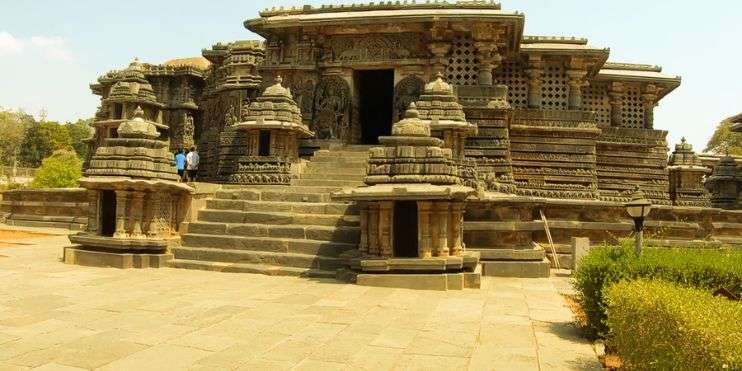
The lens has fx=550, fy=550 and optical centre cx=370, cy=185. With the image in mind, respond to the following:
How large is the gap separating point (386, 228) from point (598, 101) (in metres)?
14.8

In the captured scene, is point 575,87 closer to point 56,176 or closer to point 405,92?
point 405,92

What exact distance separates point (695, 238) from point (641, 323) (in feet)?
35.8

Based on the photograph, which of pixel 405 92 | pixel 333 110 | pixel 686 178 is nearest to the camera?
pixel 405 92

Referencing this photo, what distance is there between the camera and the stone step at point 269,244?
404 inches

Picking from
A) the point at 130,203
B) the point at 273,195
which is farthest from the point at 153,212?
the point at 273,195

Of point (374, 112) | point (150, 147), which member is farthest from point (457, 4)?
point (150, 147)

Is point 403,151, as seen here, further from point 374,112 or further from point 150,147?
point 374,112

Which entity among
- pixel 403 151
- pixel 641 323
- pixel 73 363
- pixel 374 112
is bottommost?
pixel 73 363

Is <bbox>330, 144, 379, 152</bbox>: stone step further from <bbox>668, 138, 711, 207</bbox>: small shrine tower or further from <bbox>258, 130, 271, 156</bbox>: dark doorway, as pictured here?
<bbox>668, 138, 711, 207</bbox>: small shrine tower

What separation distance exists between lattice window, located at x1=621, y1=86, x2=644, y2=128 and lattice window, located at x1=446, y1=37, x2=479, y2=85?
25.5 feet

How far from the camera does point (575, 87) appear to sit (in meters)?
18.6

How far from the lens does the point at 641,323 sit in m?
3.98

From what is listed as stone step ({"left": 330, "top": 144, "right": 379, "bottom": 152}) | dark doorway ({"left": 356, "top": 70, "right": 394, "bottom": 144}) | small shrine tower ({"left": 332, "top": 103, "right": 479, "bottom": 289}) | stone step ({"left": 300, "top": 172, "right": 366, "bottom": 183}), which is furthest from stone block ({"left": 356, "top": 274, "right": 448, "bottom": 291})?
dark doorway ({"left": 356, "top": 70, "right": 394, "bottom": 144})

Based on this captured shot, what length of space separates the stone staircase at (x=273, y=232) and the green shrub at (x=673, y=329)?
19.3 ft
